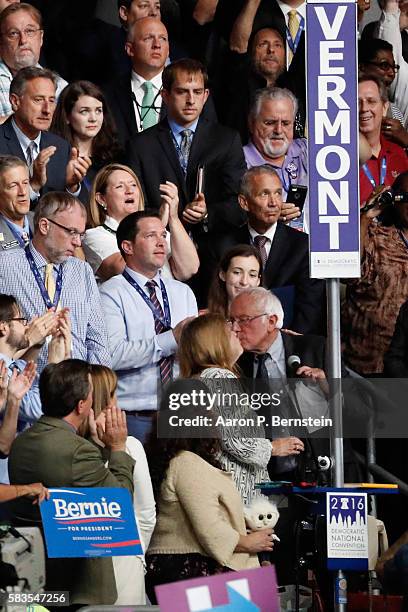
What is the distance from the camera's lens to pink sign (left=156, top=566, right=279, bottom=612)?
4.07m

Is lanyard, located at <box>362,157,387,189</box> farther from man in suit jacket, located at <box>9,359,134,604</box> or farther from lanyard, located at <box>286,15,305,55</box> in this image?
man in suit jacket, located at <box>9,359,134,604</box>

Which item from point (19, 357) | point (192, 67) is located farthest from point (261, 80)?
point (19, 357)

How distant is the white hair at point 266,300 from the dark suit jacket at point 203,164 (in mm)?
756

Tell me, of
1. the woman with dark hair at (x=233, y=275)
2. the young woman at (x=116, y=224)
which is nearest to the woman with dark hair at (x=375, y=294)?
the woman with dark hair at (x=233, y=275)

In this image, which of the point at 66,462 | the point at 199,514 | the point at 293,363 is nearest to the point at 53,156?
the point at 293,363

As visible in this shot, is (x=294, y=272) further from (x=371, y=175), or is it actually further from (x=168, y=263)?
(x=371, y=175)

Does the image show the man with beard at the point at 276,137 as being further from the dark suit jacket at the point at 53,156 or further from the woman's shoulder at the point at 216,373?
the woman's shoulder at the point at 216,373

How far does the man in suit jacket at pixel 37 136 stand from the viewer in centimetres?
848

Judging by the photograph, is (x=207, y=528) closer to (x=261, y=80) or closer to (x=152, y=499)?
(x=152, y=499)

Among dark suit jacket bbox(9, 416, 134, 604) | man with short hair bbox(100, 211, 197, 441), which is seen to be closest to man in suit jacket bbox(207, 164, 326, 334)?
man with short hair bbox(100, 211, 197, 441)

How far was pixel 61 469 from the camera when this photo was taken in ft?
23.0

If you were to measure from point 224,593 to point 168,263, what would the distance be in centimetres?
448

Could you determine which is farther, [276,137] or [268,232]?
[276,137]

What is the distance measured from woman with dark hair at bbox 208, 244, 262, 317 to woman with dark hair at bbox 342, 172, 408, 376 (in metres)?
0.77
